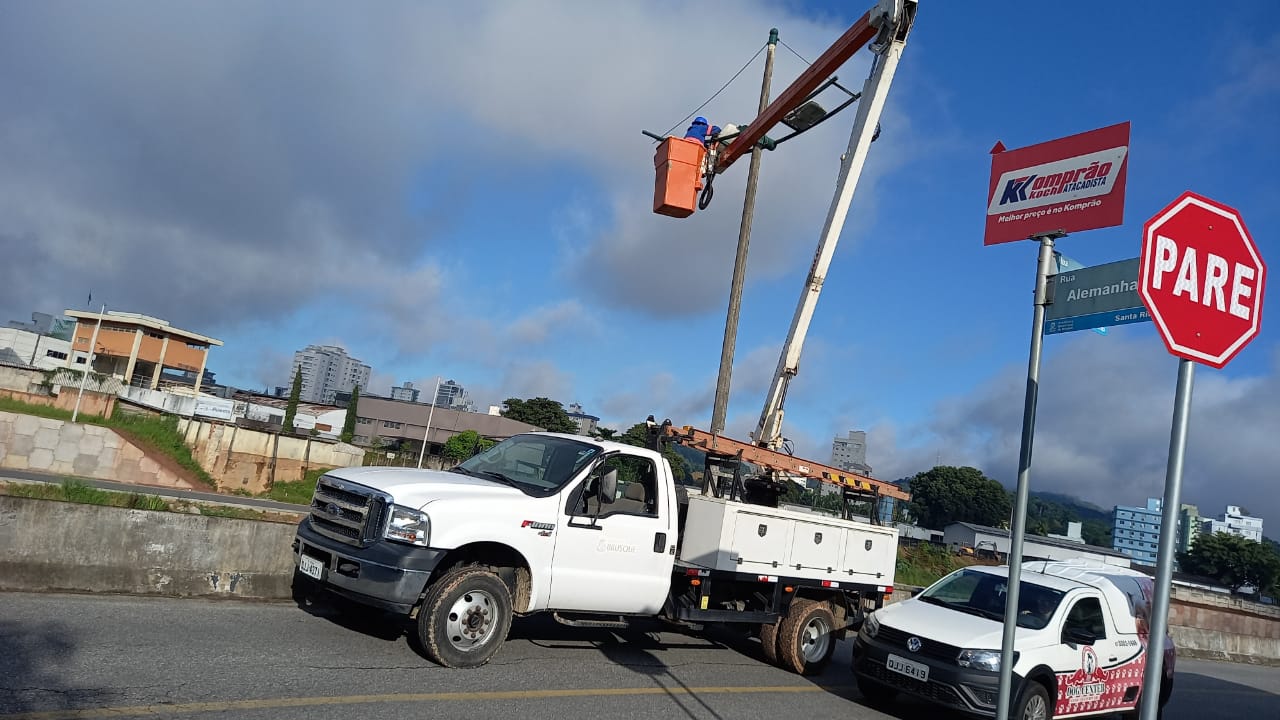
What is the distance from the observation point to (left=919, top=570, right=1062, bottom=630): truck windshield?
870 cm

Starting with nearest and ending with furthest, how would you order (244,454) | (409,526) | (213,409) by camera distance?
(409,526) → (244,454) → (213,409)

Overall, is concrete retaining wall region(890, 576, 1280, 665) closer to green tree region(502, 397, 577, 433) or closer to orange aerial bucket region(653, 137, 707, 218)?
orange aerial bucket region(653, 137, 707, 218)

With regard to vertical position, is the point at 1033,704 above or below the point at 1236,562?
below

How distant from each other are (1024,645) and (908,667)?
1113 mm

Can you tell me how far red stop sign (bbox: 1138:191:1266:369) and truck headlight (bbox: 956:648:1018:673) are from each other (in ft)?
17.5

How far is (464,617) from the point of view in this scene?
23.7 ft

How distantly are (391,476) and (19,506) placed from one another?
11.5ft

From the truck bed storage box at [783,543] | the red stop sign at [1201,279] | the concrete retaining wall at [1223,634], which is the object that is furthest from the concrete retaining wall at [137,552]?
the concrete retaining wall at [1223,634]

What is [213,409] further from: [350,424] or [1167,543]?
[1167,543]

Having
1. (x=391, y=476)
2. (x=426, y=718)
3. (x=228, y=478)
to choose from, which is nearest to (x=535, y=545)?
(x=391, y=476)

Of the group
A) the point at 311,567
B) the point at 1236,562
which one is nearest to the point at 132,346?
the point at 311,567

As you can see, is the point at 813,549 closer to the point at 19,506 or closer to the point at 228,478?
the point at 19,506

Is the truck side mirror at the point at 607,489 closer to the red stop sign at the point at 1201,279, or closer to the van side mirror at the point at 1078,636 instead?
the van side mirror at the point at 1078,636

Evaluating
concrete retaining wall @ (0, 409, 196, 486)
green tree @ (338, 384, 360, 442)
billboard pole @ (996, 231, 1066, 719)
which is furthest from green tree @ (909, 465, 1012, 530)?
billboard pole @ (996, 231, 1066, 719)
